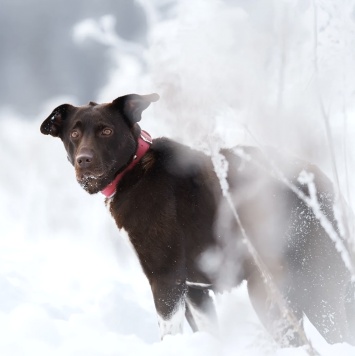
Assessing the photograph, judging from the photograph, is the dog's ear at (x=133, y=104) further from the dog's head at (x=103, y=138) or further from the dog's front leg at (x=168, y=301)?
the dog's front leg at (x=168, y=301)

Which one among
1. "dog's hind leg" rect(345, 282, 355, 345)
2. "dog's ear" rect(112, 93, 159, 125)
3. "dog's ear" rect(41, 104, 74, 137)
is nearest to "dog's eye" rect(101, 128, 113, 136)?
"dog's ear" rect(112, 93, 159, 125)

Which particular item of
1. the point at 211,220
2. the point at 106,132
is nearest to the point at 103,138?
the point at 106,132

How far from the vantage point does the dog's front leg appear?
11.3ft

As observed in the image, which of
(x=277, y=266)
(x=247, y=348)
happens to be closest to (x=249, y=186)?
(x=277, y=266)

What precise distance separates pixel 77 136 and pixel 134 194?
0.71 m

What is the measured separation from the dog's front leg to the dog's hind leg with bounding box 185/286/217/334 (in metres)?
0.62

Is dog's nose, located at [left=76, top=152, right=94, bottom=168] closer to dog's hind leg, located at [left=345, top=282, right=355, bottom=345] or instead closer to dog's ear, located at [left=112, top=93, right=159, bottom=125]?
dog's ear, located at [left=112, top=93, right=159, bottom=125]

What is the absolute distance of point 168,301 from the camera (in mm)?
3453

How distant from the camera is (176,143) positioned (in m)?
3.95

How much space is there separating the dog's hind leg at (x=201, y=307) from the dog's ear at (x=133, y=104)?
1.61 m

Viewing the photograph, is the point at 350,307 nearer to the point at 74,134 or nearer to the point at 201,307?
the point at 201,307

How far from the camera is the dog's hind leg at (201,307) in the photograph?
4109 mm

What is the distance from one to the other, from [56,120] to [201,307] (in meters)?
2.16

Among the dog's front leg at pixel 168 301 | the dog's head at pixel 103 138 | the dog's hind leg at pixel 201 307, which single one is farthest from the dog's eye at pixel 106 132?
the dog's hind leg at pixel 201 307
